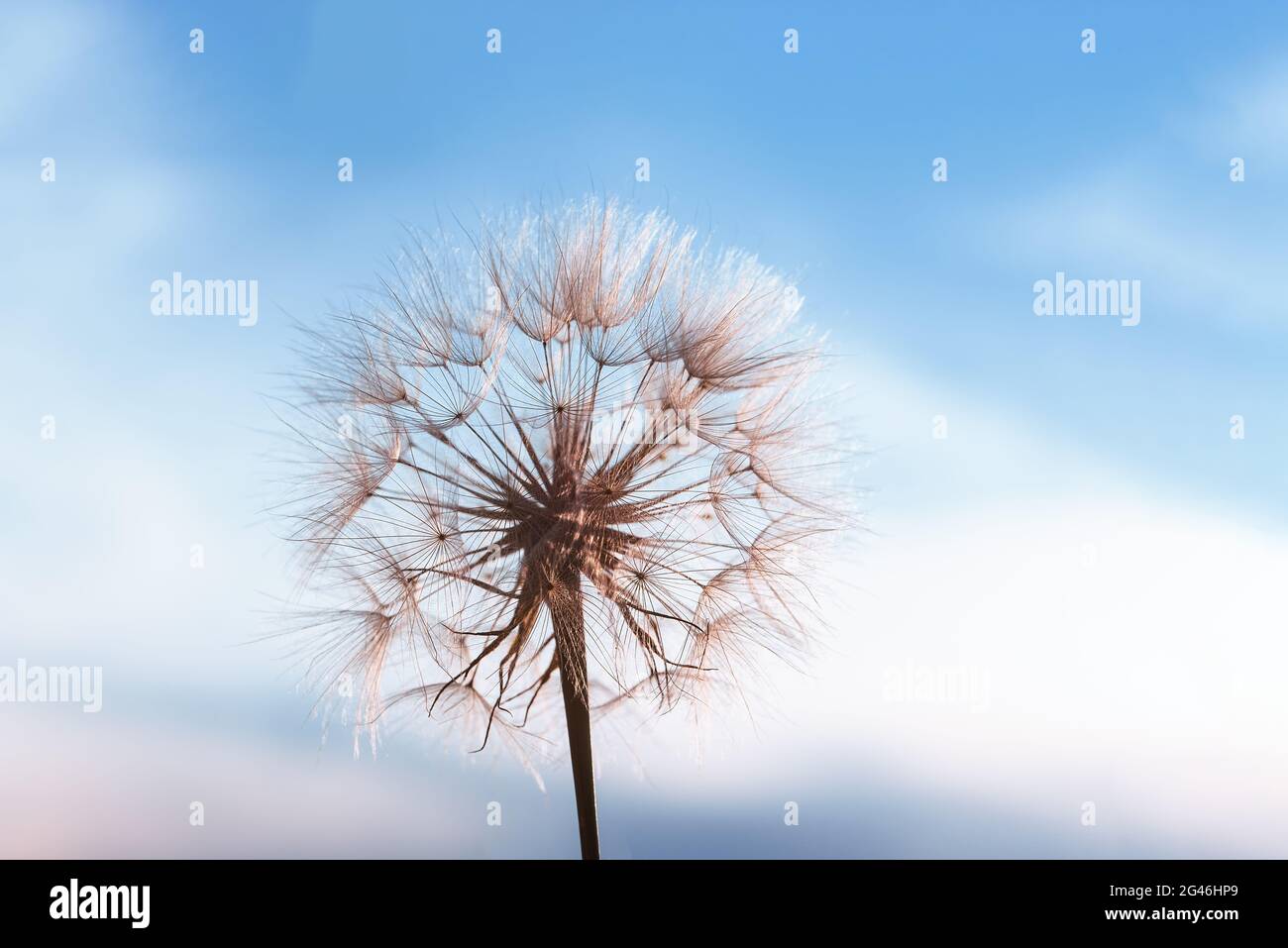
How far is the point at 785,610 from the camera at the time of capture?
7.56 metres

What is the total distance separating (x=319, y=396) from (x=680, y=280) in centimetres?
275

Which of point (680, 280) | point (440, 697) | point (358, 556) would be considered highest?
point (680, 280)

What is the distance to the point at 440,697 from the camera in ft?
25.3
